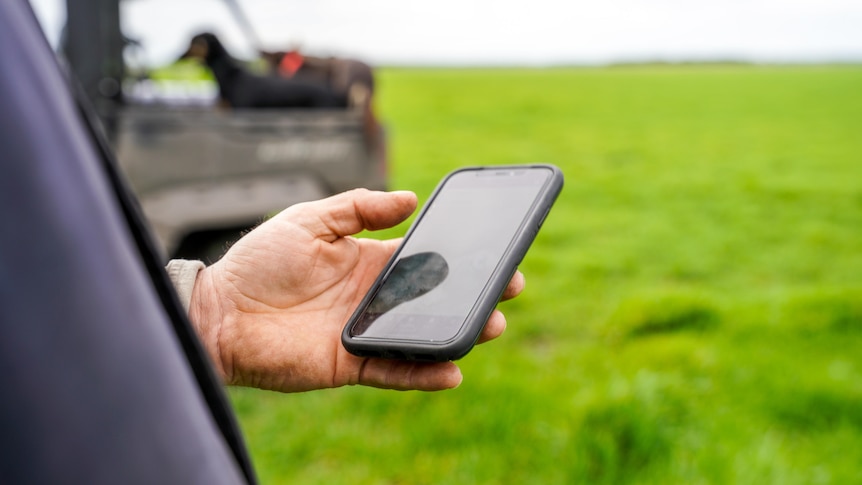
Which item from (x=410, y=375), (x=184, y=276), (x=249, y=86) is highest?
(x=184, y=276)

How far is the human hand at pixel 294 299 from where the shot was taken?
139 centimetres

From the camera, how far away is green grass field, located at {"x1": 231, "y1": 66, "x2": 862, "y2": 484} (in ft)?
8.79

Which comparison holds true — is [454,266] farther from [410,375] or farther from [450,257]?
[410,375]

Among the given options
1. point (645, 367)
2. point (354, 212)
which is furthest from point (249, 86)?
point (354, 212)

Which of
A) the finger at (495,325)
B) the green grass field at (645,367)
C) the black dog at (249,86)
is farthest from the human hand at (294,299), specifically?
the black dog at (249,86)

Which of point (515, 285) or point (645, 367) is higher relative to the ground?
point (515, 285)

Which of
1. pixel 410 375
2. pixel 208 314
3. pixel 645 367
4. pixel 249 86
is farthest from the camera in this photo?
pixel 249 86

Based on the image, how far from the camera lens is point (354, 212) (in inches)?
56.6

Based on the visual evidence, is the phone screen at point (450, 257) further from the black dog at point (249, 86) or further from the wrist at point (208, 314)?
the black dog at point (249, 86)

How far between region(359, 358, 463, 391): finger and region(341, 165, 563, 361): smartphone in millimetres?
68

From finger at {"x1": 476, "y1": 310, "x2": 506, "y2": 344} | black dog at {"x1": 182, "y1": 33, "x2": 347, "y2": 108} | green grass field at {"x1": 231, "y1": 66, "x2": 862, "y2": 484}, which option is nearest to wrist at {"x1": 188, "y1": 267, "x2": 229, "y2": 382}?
finger at {"x1": 476, "y1": 310, "x2": 506, "y2": 344}

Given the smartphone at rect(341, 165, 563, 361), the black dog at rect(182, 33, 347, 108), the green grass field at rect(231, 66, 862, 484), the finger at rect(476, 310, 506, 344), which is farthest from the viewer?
the black dog at rect(182, 33, 347, 108)

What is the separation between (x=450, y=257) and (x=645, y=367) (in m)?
2.40

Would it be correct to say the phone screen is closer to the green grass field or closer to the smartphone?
the smartphone
